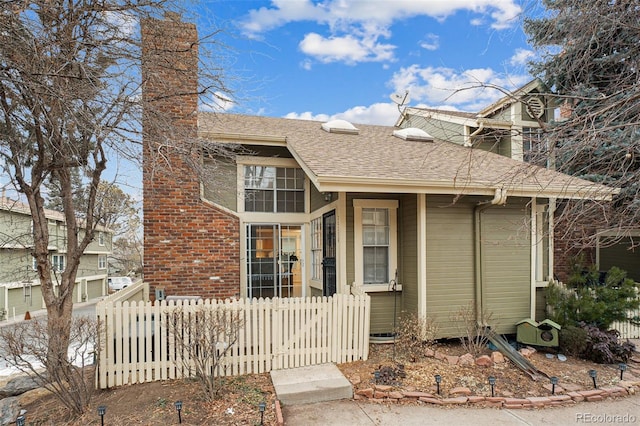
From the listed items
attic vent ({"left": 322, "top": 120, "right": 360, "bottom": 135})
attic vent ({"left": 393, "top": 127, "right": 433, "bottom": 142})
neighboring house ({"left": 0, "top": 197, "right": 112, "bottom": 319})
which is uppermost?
attic vent ({"left": 322, "top": 120, "right": 360, "bottom": 135})

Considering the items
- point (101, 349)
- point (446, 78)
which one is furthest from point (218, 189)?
point (446, 78)

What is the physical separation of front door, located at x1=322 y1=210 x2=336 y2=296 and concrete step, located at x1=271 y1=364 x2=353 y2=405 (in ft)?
7.12

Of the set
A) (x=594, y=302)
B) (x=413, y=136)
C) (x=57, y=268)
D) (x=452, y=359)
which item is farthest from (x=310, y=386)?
(x=57, y=268)

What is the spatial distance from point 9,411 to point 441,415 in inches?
205

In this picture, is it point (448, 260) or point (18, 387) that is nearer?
point (18, 387)

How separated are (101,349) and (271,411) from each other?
2.49 m

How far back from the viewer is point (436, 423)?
4.15 m

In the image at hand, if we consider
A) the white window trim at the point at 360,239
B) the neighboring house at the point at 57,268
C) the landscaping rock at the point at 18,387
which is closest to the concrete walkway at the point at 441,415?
the white window trim at the point at 360,239

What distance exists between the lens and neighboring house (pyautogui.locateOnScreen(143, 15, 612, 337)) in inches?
246

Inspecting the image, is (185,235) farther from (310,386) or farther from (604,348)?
(604,348)

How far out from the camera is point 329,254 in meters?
7.43

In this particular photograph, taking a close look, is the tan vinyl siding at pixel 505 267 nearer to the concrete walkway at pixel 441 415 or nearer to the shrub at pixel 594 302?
the shrub at pixel 594 302

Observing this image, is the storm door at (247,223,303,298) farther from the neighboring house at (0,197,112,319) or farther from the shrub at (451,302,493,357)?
the neighboring house at (0,197,112,319)
